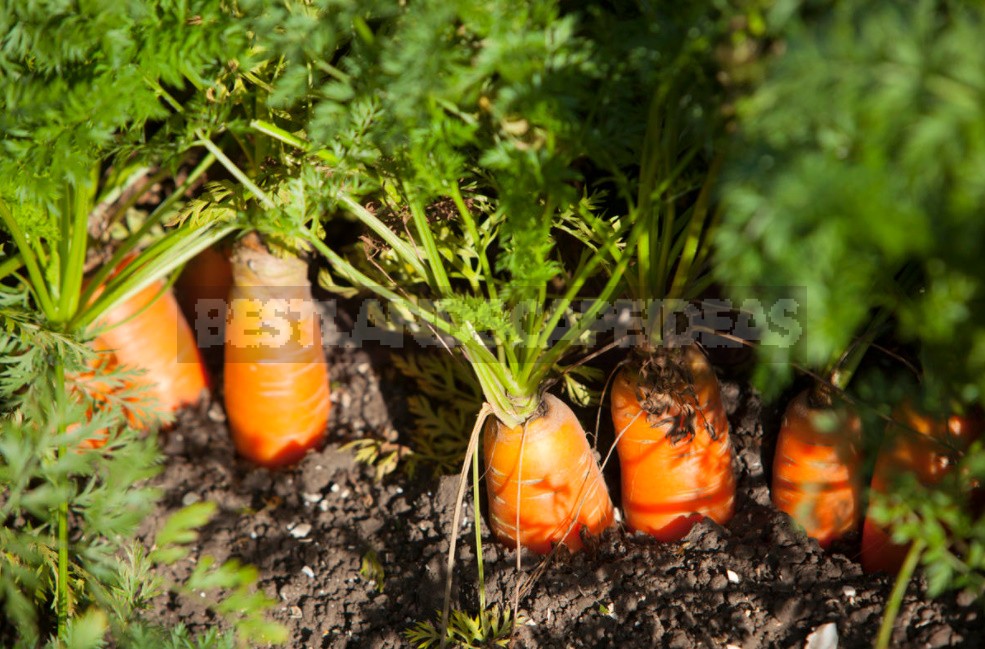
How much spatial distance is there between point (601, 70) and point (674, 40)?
0.35ft

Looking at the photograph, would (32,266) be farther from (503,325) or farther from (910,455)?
(910,455)

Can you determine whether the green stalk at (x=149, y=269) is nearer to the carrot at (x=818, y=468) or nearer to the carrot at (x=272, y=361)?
the carrot at (x=272, y=361)

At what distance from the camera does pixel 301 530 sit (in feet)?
4.76

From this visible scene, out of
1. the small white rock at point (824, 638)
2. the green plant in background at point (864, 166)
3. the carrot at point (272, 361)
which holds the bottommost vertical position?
the small white rock at point (824, 638)

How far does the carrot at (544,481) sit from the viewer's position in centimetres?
126

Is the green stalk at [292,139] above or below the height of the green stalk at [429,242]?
above

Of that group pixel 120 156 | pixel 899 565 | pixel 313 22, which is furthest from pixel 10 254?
pixel 899 565

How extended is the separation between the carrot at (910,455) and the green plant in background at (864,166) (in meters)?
0.31

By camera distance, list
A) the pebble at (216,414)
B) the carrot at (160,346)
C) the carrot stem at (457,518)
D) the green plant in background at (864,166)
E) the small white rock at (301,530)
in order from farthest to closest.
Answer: the pebble at (216,414) → the carrot at (160,346) → the small white rock at (301,530) → the carrot stem at (457,518) → the green plant in background at (864,166)

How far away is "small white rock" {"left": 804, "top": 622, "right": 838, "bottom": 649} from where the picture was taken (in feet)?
3.54

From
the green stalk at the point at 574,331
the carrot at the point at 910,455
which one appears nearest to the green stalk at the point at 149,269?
the green stalk at the point at 574,331

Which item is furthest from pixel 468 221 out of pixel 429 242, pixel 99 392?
pixel 99 392

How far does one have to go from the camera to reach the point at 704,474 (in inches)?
51.2

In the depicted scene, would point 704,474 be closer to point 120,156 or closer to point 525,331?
point 525,331
